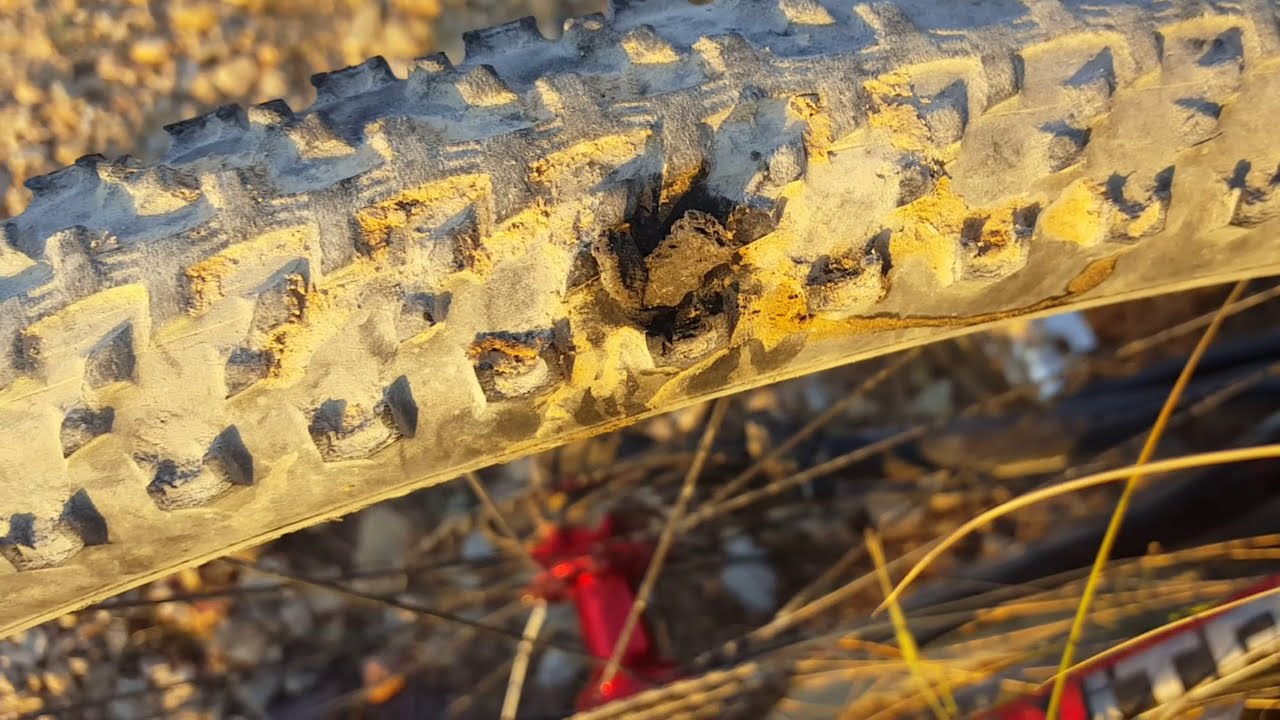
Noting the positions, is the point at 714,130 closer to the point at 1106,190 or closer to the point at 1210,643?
the point at 1106,190

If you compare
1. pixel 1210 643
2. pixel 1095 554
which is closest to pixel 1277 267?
pixel 1210 643

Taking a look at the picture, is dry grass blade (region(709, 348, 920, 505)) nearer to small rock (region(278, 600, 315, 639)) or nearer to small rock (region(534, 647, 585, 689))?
small rock (region(534, 647, 585, 689))

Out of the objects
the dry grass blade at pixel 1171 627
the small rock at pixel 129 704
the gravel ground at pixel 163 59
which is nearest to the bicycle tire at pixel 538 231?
the dry grass blade at pixel 1171 627

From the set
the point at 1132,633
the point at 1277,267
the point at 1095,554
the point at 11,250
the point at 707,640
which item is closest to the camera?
the point at 11,250

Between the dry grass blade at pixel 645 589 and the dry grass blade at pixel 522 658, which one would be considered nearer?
the dry grass blade at pixel 645 589

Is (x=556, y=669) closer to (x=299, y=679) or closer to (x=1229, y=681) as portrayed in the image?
(x=299, y=679)

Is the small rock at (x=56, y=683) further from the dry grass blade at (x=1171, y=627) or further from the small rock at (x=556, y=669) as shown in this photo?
the dry grass blade at (x=1171, y=627)
